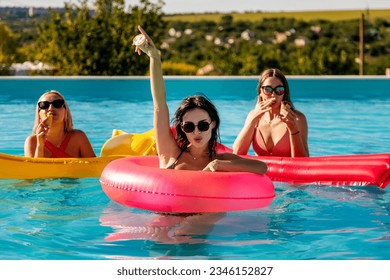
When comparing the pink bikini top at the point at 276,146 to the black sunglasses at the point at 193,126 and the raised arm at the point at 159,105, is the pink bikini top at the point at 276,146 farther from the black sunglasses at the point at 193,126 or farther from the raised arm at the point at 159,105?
the black sunglasses at the point at 193,126

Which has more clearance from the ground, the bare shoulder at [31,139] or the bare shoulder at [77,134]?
the bare shoulder at [77,134]

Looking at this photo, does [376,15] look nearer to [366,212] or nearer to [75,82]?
[75,82]

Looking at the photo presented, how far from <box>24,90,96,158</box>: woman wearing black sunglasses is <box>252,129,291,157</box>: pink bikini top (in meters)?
1.30

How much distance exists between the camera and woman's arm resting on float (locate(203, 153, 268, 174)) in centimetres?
441

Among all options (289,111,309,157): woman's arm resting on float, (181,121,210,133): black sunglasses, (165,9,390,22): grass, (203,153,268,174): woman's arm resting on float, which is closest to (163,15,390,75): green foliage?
(165,9,390,22): grass

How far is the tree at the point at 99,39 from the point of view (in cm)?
2291

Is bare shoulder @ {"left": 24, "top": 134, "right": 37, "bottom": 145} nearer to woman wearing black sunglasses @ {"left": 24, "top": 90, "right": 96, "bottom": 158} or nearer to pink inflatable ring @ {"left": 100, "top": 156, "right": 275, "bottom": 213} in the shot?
woman wearing black sunglasses @ {"left": 24, "top": 90, "right": 96, "bottom": 158}

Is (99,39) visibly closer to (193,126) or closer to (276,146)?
(276,146)

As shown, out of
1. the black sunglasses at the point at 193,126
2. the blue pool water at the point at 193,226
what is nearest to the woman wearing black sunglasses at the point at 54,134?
the blue pool water at the point at 193,226

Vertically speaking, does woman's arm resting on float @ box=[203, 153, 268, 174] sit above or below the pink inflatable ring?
above

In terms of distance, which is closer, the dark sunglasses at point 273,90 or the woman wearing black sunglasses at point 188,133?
the woman wearing black sunglasses at point 188,133

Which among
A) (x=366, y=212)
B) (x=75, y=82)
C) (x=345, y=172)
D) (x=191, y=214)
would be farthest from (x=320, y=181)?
(x=75, y=82)

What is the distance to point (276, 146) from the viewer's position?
6.28 m

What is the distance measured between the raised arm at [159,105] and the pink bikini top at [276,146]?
1871 mm
